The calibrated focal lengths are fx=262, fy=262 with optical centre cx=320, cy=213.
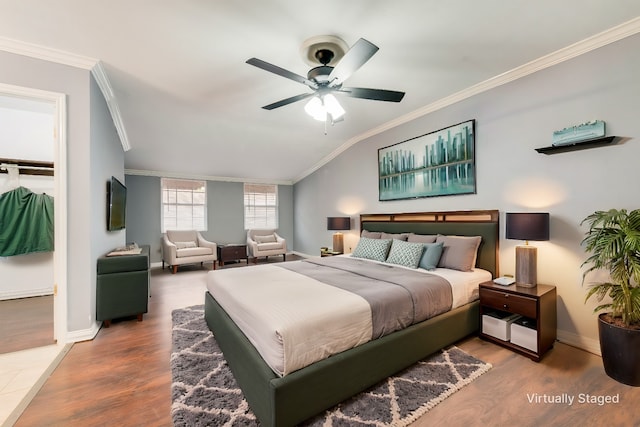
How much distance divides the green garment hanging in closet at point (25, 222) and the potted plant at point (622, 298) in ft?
21.9

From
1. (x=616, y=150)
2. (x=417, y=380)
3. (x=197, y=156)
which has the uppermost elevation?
(x=197, y=156)

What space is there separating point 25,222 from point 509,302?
6.37m

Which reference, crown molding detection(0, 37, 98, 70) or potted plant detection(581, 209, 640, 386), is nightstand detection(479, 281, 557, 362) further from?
crown molding detection(0, 37, 98, 70)

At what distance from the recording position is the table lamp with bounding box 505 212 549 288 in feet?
8.10

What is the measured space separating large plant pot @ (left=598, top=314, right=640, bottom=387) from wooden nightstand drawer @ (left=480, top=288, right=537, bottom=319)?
17.7 inches

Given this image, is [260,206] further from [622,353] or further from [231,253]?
[622,353]

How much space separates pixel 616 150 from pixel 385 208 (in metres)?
2.83

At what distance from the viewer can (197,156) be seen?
5.93 m

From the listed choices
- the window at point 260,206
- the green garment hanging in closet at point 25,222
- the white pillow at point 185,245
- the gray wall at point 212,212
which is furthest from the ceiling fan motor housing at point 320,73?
the window at point 260,206

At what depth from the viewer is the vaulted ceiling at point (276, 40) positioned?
2037mm

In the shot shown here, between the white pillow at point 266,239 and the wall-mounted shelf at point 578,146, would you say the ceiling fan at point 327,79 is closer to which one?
the wall-mounted shelf at point 578,146

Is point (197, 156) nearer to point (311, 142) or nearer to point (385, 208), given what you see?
point (311, 142)

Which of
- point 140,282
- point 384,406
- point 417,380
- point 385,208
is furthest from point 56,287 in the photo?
point 385,208

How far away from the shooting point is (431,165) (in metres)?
3.87
